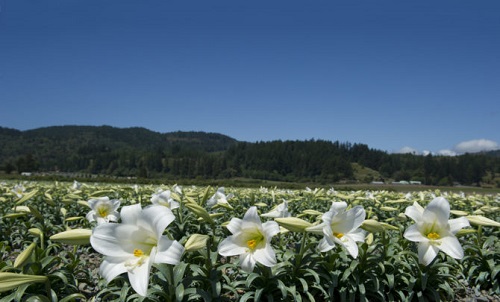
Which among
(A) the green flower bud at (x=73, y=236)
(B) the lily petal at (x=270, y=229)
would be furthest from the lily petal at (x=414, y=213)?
(A) the green flower bud at (x=73, y=236)

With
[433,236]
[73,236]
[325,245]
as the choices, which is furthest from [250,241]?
[433,236]

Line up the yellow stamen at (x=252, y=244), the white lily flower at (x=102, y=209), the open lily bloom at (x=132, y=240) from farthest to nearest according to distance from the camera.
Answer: the white lily flower at (x=102, y=209)
the yellow stamen at (x=252, y=244)
the open lily bloom at (x=132, y=240)

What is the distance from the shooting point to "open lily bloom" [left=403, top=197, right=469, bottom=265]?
2.49 meters

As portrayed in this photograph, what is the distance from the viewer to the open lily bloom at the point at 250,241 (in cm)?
228

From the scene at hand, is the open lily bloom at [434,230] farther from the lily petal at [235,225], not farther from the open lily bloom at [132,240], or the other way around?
the open lily bloom at [132,240]

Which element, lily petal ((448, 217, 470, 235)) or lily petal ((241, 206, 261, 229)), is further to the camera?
lily petal ((448, 217, 470, 235))

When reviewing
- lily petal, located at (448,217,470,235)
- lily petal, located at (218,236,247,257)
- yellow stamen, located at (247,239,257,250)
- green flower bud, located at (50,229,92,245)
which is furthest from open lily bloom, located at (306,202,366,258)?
green flower bud, located at (50,229,92,245)

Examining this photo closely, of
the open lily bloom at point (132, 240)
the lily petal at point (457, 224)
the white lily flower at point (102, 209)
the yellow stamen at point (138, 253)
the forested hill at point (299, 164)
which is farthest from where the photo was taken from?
the forested hill at point (299, 164)

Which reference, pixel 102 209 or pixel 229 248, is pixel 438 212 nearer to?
pixel 229 248

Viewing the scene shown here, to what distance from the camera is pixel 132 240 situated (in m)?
2.14

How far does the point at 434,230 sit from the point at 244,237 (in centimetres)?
152

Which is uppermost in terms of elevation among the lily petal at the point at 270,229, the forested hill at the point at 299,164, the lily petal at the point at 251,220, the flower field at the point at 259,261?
the forested hill at the point at 299,164

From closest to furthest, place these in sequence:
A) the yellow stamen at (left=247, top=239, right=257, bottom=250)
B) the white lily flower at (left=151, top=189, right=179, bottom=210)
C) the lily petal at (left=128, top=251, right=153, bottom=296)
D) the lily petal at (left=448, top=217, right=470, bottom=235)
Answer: the lily petal at (left=128, top=251, right=153, bottom=296) → the yellow stamen at (left=247, top=239, right=257, bottom=250) → the lily petal at (left=448, top=217, right=470, bottom=235) → the white lily flower at (left=151, top=189, right=179, bottom=210)

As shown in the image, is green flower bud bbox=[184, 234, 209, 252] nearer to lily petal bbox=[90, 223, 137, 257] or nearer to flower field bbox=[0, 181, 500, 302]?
flower field bbox=[0, 181, 500, 302]
